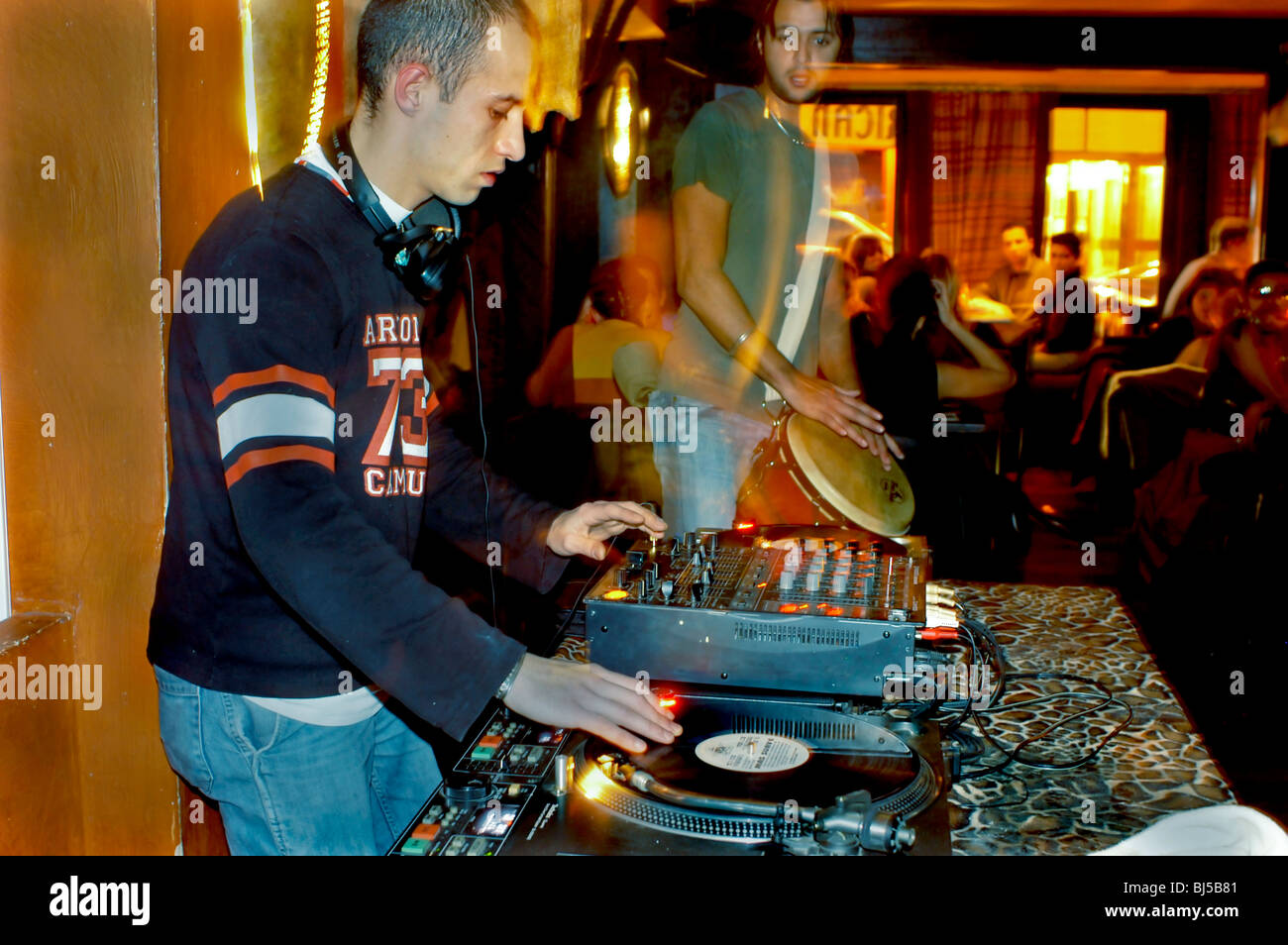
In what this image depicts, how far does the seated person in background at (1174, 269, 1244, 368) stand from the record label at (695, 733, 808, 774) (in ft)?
15.9

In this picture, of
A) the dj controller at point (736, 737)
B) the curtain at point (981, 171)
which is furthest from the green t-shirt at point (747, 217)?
the curtain at point (981, 171)

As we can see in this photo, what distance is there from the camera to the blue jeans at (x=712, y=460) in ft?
7.59

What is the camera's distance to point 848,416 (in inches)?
75.9

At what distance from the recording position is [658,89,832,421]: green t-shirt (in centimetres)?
234

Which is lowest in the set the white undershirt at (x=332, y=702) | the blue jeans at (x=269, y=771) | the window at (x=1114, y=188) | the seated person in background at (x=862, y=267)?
the blue jeans at (x=269, y=771)

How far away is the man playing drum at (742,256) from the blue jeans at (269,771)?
1.22 meters

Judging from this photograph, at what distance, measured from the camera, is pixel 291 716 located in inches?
47.8

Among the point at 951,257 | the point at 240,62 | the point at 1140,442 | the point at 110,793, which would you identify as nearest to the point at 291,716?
the point at 110,793

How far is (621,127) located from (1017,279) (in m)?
4.03

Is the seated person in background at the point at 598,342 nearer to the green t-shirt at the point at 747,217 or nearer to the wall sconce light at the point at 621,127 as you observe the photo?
the green t-shirt at the point at 747,217

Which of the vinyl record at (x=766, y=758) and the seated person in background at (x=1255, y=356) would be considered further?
the seated person in background at (x=1255, y=356)

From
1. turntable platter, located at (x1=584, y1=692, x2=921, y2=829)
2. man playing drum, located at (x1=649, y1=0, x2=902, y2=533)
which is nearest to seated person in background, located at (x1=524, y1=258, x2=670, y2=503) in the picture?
man playing drum, located at (x1=649, y1=0, x2=902, y2=533)

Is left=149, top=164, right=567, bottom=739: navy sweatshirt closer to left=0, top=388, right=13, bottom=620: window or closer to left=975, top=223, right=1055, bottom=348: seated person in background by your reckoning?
left=0, top=388, right=13, bottom=620: window
